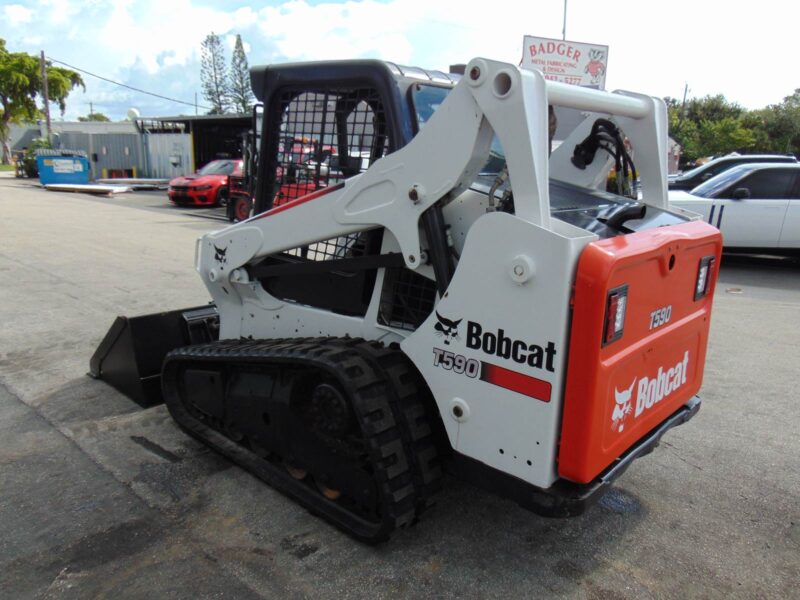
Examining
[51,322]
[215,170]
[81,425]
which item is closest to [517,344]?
[81,425]

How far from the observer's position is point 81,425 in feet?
13.2

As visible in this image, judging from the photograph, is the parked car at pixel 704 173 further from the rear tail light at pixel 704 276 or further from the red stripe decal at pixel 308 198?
the red stripe decal at pixel 308 198

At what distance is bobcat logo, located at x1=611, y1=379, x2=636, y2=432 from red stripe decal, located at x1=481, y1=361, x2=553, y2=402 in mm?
319

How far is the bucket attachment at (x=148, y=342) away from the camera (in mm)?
4285

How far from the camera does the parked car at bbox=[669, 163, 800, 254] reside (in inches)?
387

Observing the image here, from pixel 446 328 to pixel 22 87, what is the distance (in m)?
55.1

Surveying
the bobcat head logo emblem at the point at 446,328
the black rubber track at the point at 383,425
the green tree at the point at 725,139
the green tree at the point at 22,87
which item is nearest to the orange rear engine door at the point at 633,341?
the bobcat head logo emblem at the point at 446,328

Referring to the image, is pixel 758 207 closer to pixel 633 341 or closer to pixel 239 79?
pixel 633 341

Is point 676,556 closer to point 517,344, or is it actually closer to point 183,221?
point 517,344

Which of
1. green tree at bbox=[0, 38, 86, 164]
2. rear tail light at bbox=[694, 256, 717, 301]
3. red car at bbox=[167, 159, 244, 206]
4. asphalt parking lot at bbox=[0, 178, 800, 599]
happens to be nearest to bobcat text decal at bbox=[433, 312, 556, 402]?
asphalt parking lot at bbox=[0, 178, 800, 599]

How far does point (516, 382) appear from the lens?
7.61 feet

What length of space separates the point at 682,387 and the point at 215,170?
18038 mm

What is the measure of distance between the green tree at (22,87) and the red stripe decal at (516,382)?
5466 cm

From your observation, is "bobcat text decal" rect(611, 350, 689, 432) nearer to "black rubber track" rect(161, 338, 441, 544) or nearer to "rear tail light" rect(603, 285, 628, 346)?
"rear tail light" rect(603, 285, 628, 346)
